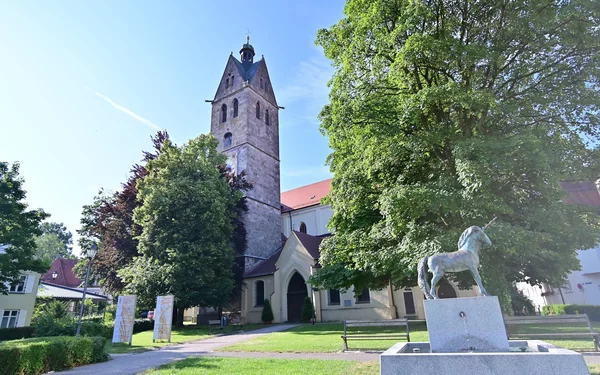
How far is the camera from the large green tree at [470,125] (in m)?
9.96

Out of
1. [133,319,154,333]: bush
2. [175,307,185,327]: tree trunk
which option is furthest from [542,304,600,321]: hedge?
[133,319,154,333]: bush

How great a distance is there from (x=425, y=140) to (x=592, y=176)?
18.8 ft

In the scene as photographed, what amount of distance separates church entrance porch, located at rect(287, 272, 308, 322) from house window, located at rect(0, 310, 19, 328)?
69.8 feet

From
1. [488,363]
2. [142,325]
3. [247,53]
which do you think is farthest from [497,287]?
[247,53]

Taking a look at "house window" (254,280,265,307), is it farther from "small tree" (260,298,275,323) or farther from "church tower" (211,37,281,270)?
"church tower" (211,37,281,270)

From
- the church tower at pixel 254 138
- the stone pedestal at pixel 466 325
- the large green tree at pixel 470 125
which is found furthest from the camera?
the church tower at pixel 254 138

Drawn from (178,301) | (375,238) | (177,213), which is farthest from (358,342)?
(177,213)

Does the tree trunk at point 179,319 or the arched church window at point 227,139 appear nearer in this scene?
the tree trunk at point 179,319

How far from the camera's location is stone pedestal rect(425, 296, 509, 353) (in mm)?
5852

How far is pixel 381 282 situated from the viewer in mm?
17797

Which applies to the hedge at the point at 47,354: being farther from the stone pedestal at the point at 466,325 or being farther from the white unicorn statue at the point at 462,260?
the white unicorn statue at the point at 462,260

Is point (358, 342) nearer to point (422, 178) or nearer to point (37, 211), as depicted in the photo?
point (422, 178)

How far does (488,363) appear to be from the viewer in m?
4.69

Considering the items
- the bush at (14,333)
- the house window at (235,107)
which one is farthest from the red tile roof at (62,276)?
the house window at (235,107)
